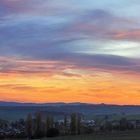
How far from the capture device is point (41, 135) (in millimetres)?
110938

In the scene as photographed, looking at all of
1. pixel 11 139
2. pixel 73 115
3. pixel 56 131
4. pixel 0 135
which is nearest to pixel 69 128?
pixel 73 115

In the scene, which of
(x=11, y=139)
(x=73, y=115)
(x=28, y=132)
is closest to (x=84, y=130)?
(x=73, y=115)

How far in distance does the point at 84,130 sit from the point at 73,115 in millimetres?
5202

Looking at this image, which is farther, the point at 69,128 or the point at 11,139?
the point at 69,128

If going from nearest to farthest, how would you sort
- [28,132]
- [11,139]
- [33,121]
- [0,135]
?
[11,139] → [0,135] → [28,132] → [33,121]

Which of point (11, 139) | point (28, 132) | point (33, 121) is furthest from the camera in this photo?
point (33, 121)

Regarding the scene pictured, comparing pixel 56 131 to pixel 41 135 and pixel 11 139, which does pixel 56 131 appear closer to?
pixel 41 135

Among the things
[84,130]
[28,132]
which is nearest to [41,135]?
[28,132]

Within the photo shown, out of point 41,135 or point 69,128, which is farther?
point 69,128

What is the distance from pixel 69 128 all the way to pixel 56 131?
45.8 feet

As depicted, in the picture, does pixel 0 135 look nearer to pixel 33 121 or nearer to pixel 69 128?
pixel 33 121

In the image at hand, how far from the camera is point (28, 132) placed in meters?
114

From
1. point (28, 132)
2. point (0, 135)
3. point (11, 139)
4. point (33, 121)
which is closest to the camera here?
point (11, 139)

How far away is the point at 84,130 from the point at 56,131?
34.1 feet
